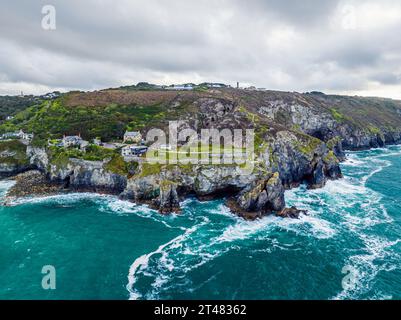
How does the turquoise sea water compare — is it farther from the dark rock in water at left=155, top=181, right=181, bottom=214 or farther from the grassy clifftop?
the grassy clifftop

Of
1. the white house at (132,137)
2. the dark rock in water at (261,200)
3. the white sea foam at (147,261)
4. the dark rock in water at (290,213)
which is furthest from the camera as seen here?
the white house at (132,137)

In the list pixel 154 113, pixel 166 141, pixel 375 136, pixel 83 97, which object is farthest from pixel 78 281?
pixel 375 136

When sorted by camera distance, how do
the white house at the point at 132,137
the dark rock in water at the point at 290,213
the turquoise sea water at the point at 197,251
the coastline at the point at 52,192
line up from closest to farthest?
1. the turquoise sea water at the point at 197,251
2. the dark rock in water at the point at 290,213
3. the coastline at the point at 52,192
4. the white house at the point at 132,137

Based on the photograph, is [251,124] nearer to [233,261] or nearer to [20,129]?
[233,261]

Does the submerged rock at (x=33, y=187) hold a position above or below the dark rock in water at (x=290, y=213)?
above

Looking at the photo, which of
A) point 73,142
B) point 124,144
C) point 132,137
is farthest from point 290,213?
point 73,142

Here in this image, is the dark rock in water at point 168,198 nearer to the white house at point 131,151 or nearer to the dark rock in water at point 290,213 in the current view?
the white house at point 131,151

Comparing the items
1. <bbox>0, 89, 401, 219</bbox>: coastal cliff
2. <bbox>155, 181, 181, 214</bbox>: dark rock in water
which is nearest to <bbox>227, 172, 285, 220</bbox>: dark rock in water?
<bbox>0, 89, 401, 219</bbox>: coastal cliff

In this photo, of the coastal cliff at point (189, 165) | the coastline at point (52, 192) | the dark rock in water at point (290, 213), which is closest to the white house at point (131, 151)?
the coastal cliff at point (189, 165)
